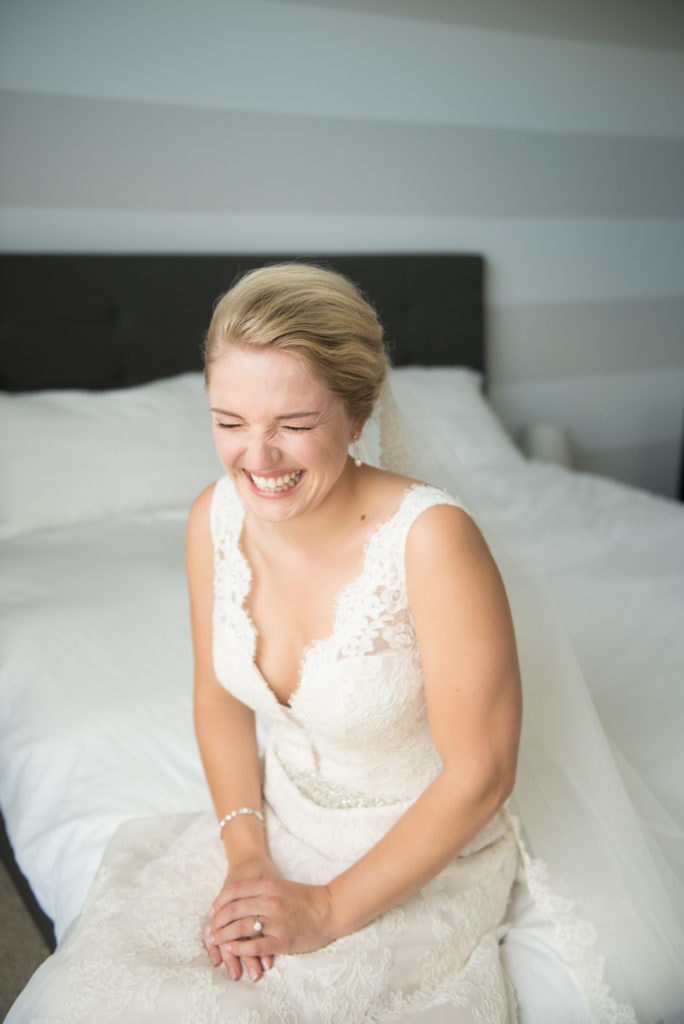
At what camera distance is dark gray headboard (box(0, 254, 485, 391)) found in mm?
2695

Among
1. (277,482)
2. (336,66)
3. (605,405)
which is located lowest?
(605,405)

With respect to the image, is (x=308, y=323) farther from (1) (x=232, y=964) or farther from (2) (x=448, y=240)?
(2) (x=448, y=240)

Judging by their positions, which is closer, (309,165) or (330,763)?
(330,763)

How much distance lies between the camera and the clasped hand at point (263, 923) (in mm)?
1010

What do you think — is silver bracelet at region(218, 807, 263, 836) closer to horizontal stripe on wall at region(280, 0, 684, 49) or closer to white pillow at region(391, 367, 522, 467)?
white pillow at region(391, 367, 522, 467)

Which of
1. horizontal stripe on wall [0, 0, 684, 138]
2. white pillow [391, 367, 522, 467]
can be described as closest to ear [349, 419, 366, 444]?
white pillow [391, 367, 522, 467]

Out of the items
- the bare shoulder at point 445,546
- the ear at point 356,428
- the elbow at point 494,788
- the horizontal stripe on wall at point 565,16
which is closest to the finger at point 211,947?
the elbow at point 494,788

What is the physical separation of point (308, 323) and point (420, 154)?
8.73 feet

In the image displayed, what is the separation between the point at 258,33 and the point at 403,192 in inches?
31.9

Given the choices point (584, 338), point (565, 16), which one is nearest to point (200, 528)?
point (584, 338)

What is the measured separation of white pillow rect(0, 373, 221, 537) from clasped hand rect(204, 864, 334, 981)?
151 centimetres

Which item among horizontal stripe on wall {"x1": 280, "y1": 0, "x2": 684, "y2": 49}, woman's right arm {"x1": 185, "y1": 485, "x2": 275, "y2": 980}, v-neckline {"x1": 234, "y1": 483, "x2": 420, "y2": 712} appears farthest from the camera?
horizontal stripe on wall {"x1": 280, "y1": 0, "x2": 684, "y2": 49}

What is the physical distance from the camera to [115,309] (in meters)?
2.87

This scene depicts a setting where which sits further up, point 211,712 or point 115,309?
point 115,309
